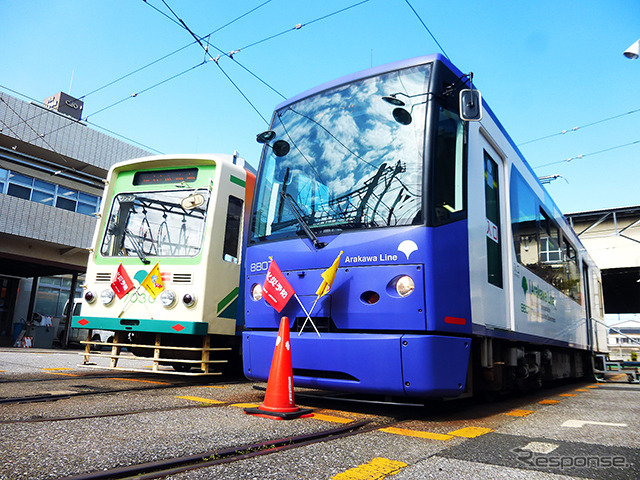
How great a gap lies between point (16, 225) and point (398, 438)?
59.8 ft

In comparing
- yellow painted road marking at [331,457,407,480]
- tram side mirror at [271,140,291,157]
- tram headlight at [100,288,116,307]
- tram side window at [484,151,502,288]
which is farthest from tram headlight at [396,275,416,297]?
tram headlight at [100,288,116,307]

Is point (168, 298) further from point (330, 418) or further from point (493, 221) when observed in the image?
point (493, 221)

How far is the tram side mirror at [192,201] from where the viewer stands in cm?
686

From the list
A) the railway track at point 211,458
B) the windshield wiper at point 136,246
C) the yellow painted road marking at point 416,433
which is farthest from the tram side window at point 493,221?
the windshield wiper at point 136,246

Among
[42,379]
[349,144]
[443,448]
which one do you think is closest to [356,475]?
[443,448]

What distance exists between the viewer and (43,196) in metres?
19.3

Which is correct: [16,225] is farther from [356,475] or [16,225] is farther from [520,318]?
[356,475]

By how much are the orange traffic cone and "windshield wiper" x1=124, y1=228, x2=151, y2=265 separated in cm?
320

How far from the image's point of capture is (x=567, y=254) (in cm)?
970

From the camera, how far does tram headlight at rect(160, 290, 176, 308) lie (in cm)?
636

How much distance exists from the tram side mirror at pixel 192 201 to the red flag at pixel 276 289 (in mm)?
2449

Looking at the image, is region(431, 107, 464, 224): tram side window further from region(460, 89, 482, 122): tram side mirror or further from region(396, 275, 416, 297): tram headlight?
region(396, 275, 416, 297): tram headlight

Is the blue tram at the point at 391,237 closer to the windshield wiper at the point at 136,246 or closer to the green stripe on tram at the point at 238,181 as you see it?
the green stripe on tram at the point at 238,181

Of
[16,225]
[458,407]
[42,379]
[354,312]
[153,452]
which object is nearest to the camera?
[153,452]
